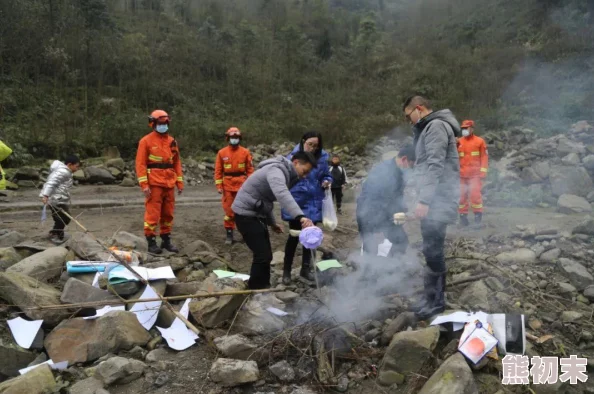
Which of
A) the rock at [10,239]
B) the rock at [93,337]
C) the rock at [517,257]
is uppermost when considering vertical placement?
the rock at [10,239]

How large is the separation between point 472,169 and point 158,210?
16.2ft

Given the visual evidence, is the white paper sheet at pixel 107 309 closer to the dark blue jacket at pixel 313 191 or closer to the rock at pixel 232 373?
the rock at pixel 232 373

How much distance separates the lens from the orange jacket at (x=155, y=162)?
4859 mm

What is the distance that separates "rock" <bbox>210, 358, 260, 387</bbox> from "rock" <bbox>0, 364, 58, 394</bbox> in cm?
101

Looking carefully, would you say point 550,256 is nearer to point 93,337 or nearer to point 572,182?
point 93,337

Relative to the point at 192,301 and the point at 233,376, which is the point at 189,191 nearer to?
the point at 192,301

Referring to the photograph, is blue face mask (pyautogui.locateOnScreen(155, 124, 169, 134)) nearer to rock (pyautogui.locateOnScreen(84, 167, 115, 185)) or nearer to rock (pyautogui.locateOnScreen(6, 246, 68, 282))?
rock (pyautogui.locateOnScreen(6, 246, 68, 282))

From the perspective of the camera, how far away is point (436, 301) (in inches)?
130

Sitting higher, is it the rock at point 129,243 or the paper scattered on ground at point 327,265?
the rock at point 129,243

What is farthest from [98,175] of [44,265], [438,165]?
[438,165]

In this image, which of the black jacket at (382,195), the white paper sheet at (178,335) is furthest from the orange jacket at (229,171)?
the white paper sheet at (178,335)

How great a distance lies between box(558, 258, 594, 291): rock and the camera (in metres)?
4.07

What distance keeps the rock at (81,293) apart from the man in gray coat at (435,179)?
264 centimetres

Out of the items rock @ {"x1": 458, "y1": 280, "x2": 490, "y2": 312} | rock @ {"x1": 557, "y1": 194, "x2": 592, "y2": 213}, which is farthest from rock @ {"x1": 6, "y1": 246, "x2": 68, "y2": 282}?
rock @ {"x1": 557, "y1": 194, "x2": 592, "y2": 213}
